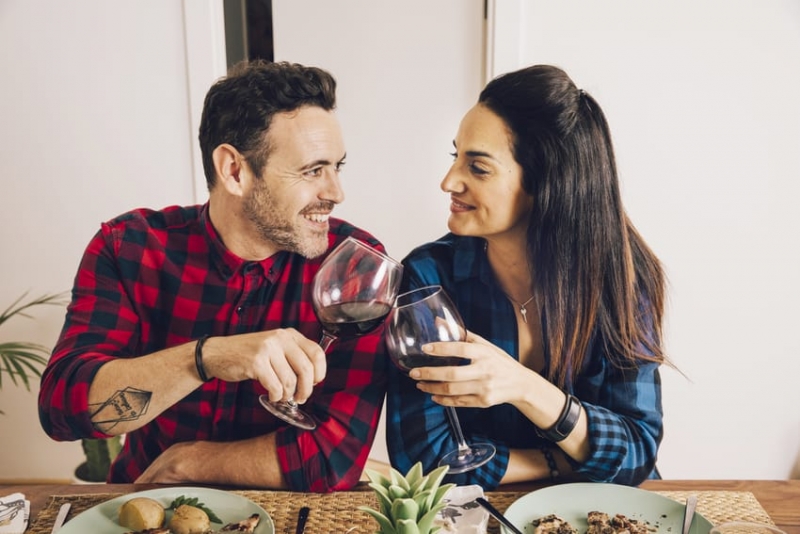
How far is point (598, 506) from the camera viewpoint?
3.38 feet

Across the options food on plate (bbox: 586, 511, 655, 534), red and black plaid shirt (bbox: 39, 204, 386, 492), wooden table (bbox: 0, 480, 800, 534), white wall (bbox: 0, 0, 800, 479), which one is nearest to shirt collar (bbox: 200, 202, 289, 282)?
red and black plaid shirt (bbox: 39, 204, 386, 492)

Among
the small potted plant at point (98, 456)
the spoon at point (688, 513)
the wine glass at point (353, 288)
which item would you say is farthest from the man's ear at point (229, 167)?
the small potted plant at point (98, 456)

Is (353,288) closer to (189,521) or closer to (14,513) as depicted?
(189,521)

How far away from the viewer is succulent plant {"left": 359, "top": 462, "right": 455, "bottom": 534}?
791 mm

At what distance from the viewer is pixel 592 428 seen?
1163 mm

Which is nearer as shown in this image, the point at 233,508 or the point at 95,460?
the point at 233,508

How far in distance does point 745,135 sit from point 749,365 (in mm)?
865

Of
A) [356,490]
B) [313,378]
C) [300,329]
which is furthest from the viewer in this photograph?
[300,329]

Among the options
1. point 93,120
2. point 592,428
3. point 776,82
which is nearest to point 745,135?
point 776,82

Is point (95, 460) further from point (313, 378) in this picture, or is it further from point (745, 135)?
point (745, 135)

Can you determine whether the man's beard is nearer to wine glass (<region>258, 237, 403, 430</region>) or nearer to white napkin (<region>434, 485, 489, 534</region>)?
wine glass (<region>258, 237, 403, 430</region>)

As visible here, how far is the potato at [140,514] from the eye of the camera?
0.97 meters

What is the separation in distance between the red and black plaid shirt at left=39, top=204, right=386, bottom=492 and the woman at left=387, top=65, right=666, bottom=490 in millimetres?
142

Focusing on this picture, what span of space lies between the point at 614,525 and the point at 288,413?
0.54 meters
